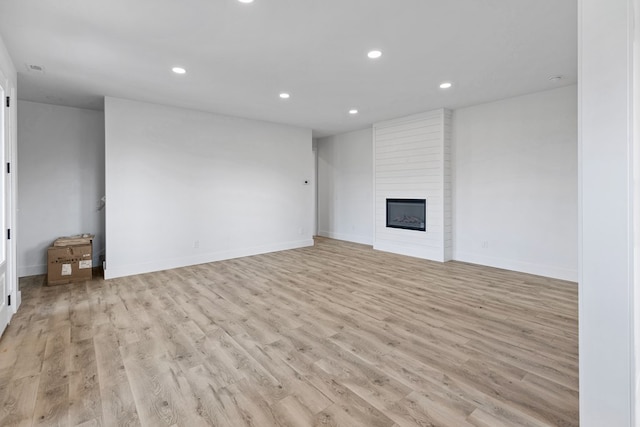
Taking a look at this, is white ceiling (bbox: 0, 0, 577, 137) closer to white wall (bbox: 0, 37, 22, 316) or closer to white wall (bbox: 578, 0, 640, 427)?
white wall (bbox: 0, 37, 22, 316)

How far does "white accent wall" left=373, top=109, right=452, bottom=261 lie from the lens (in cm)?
572

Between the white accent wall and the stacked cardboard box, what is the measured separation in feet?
17.3

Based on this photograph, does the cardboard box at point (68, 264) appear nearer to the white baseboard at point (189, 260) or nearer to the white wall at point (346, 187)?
the white baseboard at point (189, 260)

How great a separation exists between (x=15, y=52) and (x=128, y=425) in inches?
150

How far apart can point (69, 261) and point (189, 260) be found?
1.68 metres

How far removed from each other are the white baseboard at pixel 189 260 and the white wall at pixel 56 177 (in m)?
1.00

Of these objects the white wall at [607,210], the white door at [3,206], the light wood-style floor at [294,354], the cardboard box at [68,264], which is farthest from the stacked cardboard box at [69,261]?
the white wall at [607,210]

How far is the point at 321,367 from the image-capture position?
7.63ft

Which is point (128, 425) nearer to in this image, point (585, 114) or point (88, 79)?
point (585, 114)

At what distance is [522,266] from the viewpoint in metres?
5.00

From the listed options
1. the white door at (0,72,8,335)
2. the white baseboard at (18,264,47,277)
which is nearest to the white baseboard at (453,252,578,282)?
the white door at (0,72,8,335)

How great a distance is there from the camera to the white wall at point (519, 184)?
452 centimetres

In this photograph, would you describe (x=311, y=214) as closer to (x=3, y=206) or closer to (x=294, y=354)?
(x=294, y=354)

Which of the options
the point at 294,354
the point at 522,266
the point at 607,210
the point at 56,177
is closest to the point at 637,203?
the point at 607,210
